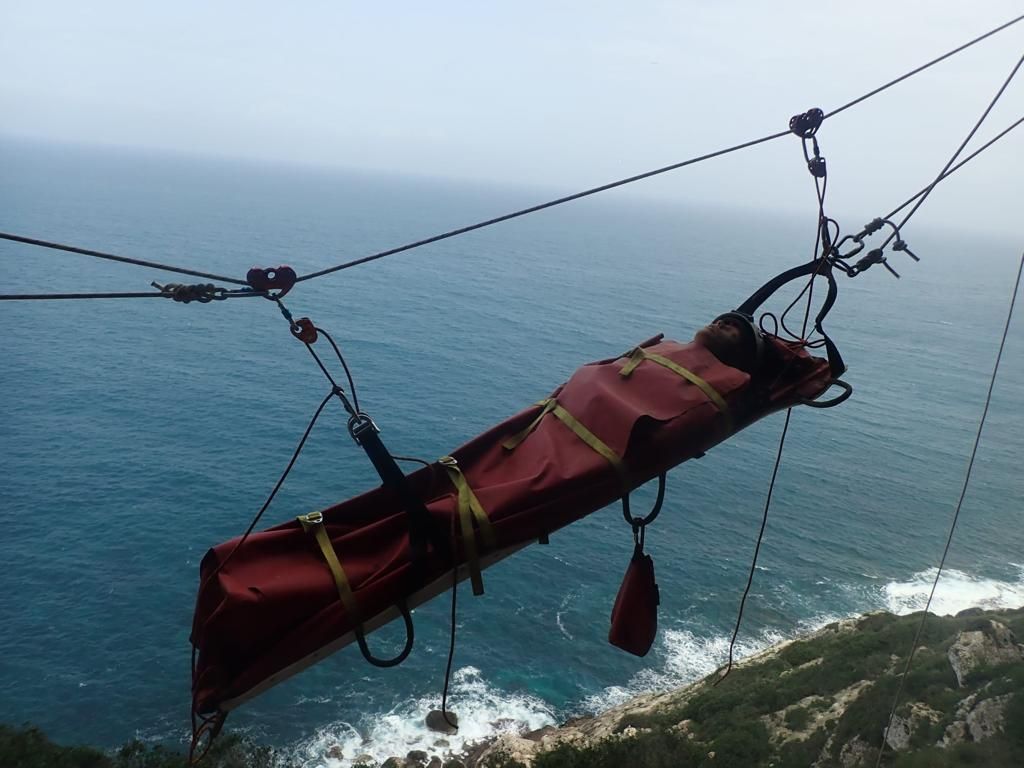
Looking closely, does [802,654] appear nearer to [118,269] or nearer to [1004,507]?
[1004,507]

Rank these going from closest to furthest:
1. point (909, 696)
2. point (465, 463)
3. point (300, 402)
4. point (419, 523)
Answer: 1. point (419, 523)
2. point (465, 463)
3. point (909, 696)
4. point (300, 402)

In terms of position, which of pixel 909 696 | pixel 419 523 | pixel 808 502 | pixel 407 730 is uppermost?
pixel 419 523

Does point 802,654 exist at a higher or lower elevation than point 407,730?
higher

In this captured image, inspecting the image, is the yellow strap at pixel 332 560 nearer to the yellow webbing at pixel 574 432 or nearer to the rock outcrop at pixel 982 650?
the yellow webbing at pixel 574 432

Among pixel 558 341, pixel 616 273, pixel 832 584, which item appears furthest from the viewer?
pixel 616 273

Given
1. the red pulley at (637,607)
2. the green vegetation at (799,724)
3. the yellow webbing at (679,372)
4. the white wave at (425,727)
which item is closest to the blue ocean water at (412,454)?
the white wave at (425,727)

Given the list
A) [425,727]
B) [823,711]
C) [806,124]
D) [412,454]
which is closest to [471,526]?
[806,124]

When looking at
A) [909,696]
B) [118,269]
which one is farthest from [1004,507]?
[118,269]
